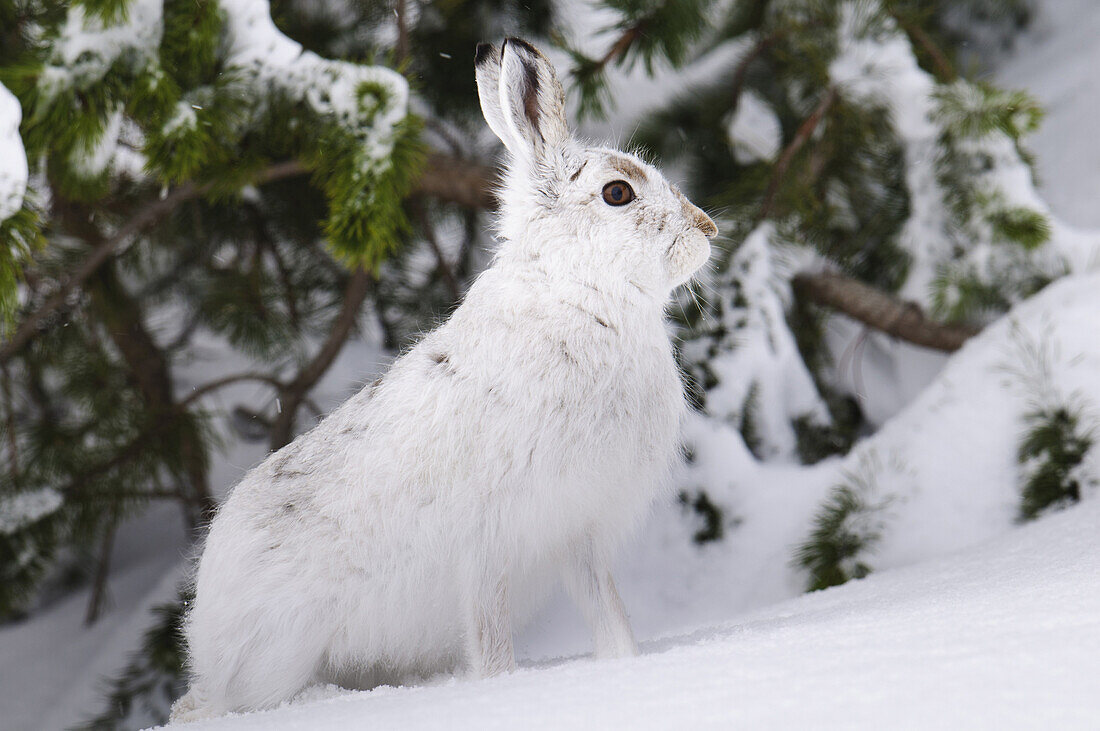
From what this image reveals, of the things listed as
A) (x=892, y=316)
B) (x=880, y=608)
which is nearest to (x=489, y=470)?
(x=880, y=608)

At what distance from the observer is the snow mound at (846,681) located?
30.2 inches

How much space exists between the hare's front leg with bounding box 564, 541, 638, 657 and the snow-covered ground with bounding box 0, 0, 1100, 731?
0.05 meters

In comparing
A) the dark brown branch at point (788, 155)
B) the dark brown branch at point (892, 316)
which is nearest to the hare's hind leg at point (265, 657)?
the dark brown branch at point (788, 155)

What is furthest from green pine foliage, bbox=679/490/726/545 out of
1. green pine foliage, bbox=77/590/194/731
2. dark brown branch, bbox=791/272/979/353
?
green pine foliage, bbox=77/590/194/731

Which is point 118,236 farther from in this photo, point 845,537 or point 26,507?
point 845,537

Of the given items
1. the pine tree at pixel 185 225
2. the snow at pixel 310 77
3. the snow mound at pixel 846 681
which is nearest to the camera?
the snow mound at pixel 846 681

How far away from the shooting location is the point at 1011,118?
6.89 ft

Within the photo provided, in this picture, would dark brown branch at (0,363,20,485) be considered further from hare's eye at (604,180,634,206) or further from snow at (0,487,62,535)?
hare's eye at (604,180,634,206)

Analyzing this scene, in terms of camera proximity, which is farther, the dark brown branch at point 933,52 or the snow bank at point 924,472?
the dark brown branch at point 933,52

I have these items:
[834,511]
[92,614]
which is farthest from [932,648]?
[92,614]

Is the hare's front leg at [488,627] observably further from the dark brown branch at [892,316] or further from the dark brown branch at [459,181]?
the dark brown branch at [892,316]

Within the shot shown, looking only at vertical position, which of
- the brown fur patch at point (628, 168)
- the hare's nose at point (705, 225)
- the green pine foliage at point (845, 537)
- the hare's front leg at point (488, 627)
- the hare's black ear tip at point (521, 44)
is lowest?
the hare's front leg at point (488, 627)

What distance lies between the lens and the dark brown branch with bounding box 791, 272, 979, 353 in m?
2.35

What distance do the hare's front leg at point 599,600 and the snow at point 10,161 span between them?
0.93m
